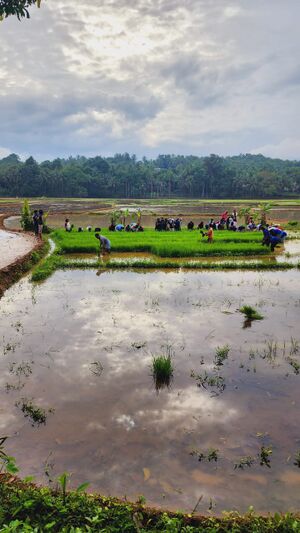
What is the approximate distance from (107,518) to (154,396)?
2.92 m

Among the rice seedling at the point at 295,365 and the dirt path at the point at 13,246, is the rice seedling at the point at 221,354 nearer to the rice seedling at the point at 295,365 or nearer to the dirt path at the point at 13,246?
the rice seedling at the point at 295,365

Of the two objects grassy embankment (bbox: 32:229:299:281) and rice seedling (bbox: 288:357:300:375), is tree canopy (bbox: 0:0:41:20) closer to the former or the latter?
rice seedling (bbox: 288:357:300:375)

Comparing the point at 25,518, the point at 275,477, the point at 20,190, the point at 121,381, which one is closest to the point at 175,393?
the point at 121,381

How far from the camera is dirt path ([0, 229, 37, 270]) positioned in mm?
18469

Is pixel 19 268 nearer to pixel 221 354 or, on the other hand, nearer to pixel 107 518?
pixel 221 354

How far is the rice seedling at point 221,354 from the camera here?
8233mm

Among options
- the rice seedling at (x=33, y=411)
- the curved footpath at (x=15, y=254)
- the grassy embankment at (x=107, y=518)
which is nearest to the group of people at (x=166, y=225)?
the curved footpath at (x=15, y=254)

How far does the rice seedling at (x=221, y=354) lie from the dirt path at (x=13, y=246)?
11.0 metres

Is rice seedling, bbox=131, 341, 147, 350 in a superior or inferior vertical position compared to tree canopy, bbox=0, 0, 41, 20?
inferior

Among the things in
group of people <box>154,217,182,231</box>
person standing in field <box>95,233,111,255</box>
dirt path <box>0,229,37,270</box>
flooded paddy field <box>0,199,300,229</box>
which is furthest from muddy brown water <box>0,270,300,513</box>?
flooded paddy field <box>0,199,300,229</box>

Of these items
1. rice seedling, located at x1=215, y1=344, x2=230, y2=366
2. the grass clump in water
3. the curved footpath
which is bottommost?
rice seedling, located at x1=215, y1=344, x2=230, y2=366

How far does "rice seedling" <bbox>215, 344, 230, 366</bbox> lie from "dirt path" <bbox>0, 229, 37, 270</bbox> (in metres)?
11.0

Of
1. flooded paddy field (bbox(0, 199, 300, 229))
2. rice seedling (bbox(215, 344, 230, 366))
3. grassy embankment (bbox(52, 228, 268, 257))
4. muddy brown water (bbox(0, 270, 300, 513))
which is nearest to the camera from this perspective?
muddy brown water (bbox(0, 270, 300, 513))

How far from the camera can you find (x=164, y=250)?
20953mm
